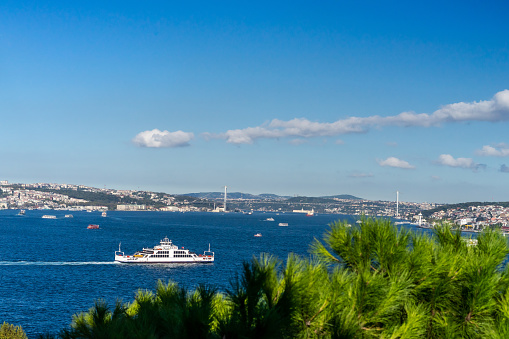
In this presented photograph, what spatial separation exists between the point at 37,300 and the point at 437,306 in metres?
32.6

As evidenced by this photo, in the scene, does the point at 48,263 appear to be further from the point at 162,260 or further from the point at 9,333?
the point at 9,333

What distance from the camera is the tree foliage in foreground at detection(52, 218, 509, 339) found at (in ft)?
17.1

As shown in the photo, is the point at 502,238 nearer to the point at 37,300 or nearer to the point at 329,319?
the point at 329,319

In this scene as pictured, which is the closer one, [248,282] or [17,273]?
[248,282]

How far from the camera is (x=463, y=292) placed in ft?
21.3

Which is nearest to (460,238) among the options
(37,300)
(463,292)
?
(463,292)

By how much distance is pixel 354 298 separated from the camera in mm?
5758

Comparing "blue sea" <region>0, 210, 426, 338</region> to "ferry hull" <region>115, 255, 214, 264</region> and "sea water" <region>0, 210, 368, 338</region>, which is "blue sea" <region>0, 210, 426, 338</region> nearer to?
"sea water" <region>0, 210, 368, 338</region>

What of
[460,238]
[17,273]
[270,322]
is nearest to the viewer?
[270,322]

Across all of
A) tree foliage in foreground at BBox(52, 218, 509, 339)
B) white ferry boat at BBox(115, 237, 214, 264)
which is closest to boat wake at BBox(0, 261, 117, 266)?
white ferry boat at BBox(115, 237, 214, 264)

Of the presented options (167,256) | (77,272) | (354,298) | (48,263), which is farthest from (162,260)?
(354,298)

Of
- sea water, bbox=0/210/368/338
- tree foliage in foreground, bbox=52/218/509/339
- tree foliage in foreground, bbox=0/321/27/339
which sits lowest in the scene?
sea water, bbox=0/210/368/338

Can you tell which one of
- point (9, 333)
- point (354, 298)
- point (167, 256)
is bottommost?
point (167, 256)

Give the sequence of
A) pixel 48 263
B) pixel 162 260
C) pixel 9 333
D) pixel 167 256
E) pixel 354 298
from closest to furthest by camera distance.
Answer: pixel 354 298
pixel 9 333
pixel 48 263
pixel 162 260
pixel 167 256
